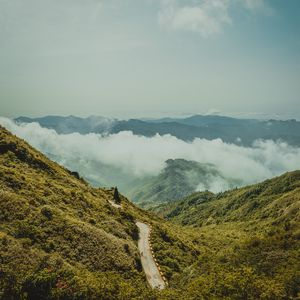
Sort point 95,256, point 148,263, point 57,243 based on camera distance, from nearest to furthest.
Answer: point 57,243, point 95,256, point 148,263

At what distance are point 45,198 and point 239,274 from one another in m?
38.6

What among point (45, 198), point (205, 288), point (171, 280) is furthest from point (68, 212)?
point (205, 288)

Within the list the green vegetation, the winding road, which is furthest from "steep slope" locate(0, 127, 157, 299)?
the winding road

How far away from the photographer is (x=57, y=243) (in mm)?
48062

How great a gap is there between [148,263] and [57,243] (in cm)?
1885

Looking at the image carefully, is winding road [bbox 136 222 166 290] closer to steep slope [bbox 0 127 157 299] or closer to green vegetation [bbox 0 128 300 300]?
green vegetation [bbox 0 128 300 300]

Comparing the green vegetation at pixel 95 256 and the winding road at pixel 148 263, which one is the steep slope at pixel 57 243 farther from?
the winding road at pixel 148 263

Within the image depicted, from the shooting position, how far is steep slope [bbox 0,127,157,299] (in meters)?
35.3

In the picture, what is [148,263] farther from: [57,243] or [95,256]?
[57,243]

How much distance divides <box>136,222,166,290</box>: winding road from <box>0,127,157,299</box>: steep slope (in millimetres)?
2196

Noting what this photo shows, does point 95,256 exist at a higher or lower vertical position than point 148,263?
higher

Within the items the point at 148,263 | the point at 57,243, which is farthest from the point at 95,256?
the point at 148,263

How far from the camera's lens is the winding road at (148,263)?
52.9 metres

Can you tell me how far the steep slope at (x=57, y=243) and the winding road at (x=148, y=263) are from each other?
2.20 m
